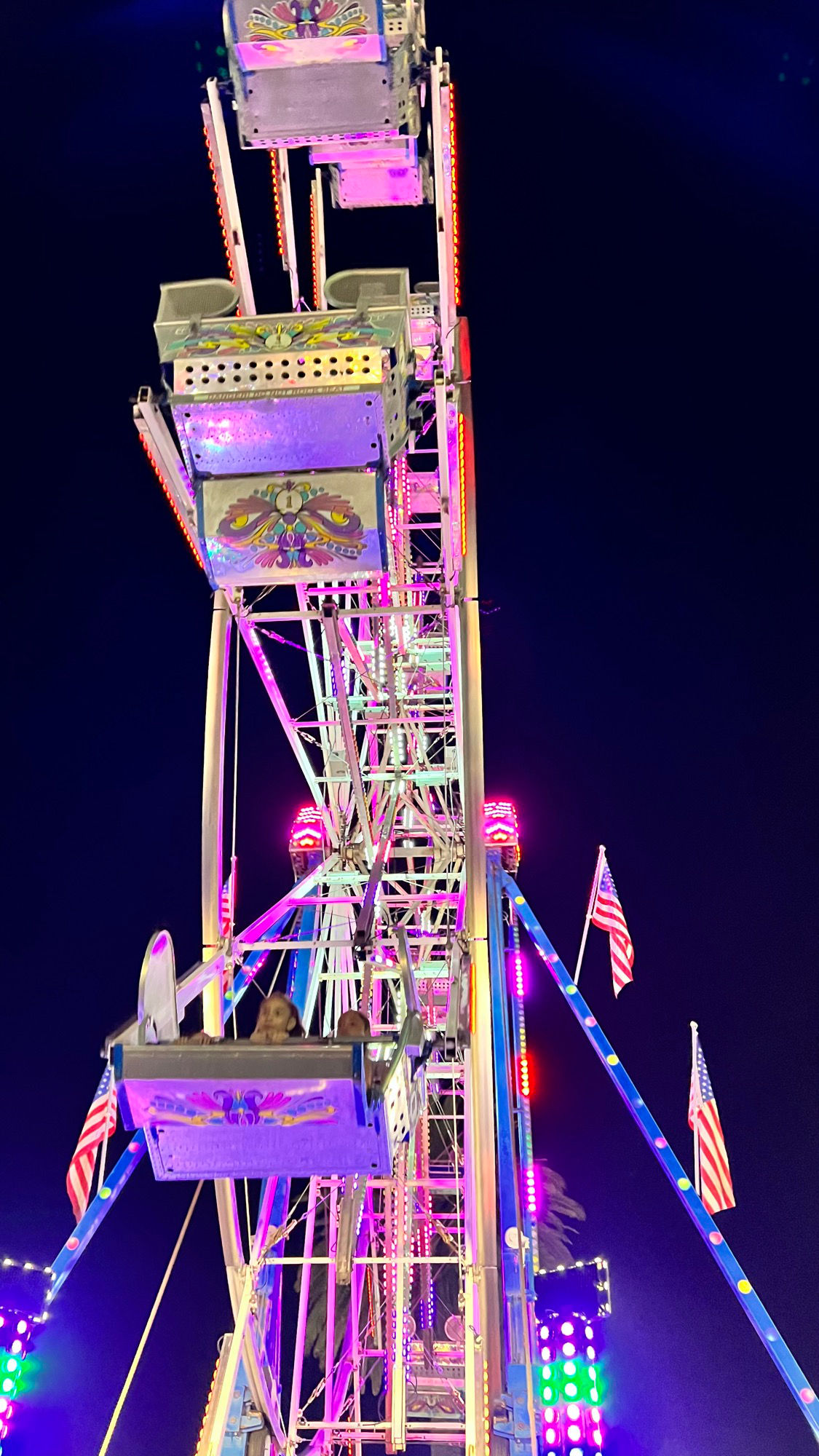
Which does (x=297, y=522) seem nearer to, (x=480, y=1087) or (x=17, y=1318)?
(x=480, y=1087)

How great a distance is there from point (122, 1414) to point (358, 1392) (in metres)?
4.54

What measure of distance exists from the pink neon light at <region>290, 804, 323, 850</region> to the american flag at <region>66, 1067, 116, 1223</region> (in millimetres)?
4097

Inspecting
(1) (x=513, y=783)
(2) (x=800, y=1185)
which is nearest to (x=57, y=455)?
(1) (x=513, y=783)

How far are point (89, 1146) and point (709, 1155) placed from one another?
5534 mm

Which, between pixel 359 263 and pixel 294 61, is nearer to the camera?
pixel 294 61

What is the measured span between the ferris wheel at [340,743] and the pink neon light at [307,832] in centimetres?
195

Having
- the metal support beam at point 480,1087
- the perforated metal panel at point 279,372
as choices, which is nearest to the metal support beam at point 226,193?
the perforated metal panel at point 279,372

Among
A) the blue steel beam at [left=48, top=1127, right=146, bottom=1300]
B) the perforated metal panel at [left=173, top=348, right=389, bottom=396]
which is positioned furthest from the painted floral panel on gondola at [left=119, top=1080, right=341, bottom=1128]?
the blue steel beam at [left=48, top=1127, right=146, bottom=1300]

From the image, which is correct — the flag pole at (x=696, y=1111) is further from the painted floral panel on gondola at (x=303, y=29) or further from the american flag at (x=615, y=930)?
the painted floral panel on gondola at (x=303, y=29)

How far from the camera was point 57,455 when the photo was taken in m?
15.9

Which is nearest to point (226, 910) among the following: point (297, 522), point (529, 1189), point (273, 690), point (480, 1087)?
point (273, 690)

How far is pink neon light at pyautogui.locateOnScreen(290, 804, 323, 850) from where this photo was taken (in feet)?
43.2

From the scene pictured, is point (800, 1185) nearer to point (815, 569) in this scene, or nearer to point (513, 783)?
point (513, 783)

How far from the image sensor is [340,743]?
1076 centimetres
